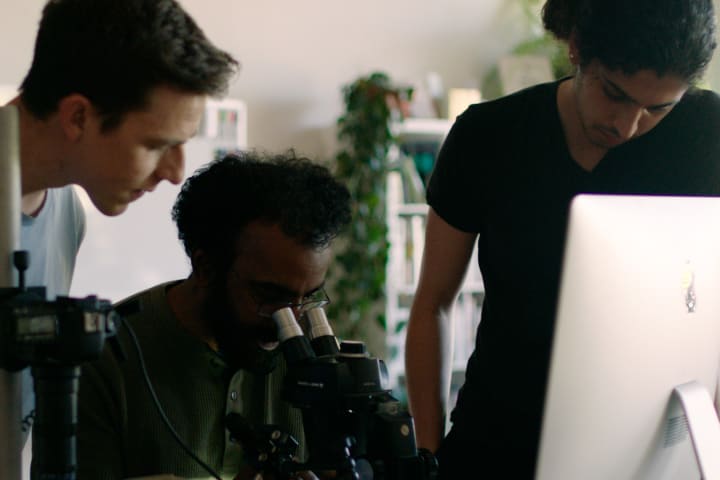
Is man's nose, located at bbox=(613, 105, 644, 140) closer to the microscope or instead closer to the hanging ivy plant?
the microscope

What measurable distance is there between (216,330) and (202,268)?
108 mm

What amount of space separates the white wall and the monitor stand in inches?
121

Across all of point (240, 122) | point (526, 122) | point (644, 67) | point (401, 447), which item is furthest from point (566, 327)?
point (240, 122)

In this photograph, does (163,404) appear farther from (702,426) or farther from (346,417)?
(702,426)

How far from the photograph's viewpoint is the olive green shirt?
1.33 metres

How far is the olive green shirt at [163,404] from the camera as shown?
1.33 m

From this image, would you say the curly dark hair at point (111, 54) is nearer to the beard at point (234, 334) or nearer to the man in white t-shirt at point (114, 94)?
the man in white t-shirt at point (114, 94)

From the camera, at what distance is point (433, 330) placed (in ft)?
5.24

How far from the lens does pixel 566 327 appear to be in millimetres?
955

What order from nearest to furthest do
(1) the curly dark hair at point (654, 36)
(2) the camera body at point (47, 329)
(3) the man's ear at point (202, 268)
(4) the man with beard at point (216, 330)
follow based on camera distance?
1. (2) the camera body at point (47, 329)
2. (1) the curly dark hair at point (654, 36)
3. (4) the man with beard at point (216, 330)
4. (3) the man's ear at point (202, 268)

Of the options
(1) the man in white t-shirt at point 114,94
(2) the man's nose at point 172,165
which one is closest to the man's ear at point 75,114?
(1) the man in white t-shirt at point 114,94

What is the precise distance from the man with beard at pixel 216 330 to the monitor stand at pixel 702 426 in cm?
56

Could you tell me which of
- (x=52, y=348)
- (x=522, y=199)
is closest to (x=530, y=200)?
→ (x=522, y=199)

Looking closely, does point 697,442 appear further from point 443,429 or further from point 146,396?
point 146,396
